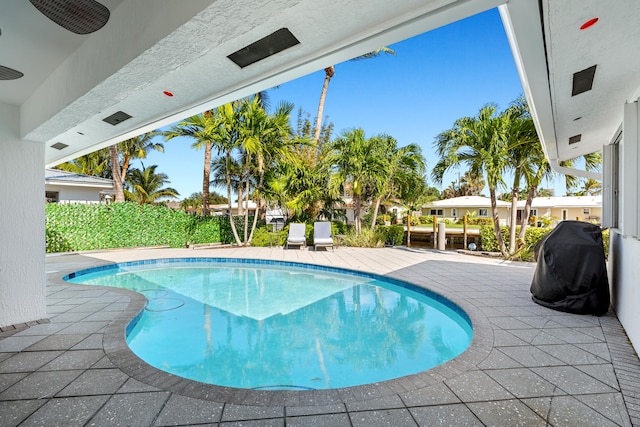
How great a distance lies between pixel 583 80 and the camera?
330cm

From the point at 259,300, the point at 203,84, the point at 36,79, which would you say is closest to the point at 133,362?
the point at 203,84

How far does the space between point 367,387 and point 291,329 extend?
2486 mm

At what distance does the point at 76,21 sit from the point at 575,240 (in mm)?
5847

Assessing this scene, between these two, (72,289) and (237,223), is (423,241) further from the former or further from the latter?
(72,289)

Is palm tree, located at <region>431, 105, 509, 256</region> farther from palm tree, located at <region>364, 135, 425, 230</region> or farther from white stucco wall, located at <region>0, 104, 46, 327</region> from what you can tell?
white stucco wall, located at <region>0, 104, 46, 327</region>

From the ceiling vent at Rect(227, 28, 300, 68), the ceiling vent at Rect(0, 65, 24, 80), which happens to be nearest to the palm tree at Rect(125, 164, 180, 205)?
the ceiling vent at Rect(0, 65, 24, 80)

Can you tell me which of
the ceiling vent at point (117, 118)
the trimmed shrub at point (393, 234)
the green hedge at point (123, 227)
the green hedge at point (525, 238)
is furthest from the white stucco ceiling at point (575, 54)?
the green hedge at point (123, 227)

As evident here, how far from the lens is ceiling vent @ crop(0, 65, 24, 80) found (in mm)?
3010

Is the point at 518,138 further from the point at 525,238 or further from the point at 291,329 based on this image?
the point at 291,329

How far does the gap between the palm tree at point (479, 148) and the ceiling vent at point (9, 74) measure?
9.76 meters

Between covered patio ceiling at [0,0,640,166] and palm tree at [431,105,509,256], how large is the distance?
18.0ft

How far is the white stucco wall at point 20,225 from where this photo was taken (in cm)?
370

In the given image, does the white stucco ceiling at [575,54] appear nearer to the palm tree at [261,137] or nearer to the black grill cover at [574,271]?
the black grill cover at [574,271]

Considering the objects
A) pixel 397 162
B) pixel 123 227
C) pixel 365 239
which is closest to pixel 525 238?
pixel 397 162
